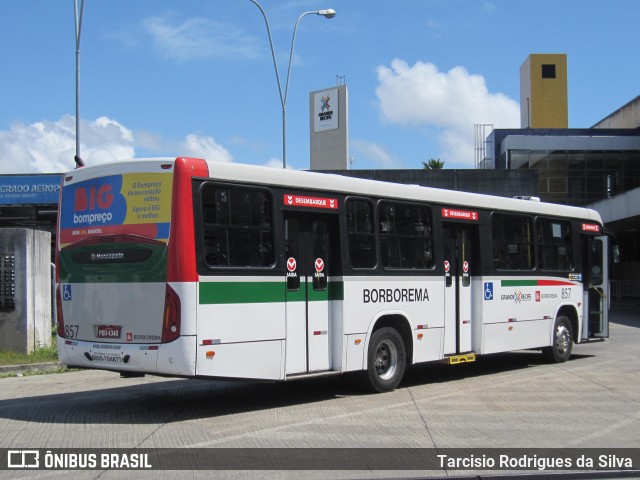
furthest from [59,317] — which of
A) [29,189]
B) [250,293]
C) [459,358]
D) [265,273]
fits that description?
[29,189]

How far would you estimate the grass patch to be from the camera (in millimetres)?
15219

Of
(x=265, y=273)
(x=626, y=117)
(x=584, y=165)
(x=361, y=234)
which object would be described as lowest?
(x=265, y=273)

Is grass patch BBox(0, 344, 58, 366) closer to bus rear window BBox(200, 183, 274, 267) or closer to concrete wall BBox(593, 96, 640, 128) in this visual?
bus rear window BBox(200, 183, 274, 267)

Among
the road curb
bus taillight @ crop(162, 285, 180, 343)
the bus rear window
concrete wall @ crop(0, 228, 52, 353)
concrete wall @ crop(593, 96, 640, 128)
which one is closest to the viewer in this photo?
bus taillight @ crop(162, 285, 180, 343)

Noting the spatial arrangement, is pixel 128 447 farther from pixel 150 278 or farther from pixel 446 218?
pixel 446 218

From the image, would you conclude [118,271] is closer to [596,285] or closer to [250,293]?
[250,293]

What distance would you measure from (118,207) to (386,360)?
4708 mm

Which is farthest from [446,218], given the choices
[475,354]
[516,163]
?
[516,163]

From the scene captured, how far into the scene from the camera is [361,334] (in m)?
11.3

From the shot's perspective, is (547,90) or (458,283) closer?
(458,283)

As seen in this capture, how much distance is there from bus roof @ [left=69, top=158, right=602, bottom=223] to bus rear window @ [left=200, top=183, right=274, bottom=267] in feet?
0.63

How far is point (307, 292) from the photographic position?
35.0ft

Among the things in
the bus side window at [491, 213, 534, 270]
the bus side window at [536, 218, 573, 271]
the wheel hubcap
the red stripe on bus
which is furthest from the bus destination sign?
the bus side window at [536, 218, 573, 271]

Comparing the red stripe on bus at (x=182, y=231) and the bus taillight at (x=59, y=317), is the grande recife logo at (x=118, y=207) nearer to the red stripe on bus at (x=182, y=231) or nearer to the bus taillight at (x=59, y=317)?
the red stripe on bus at (x=182, y=231)
